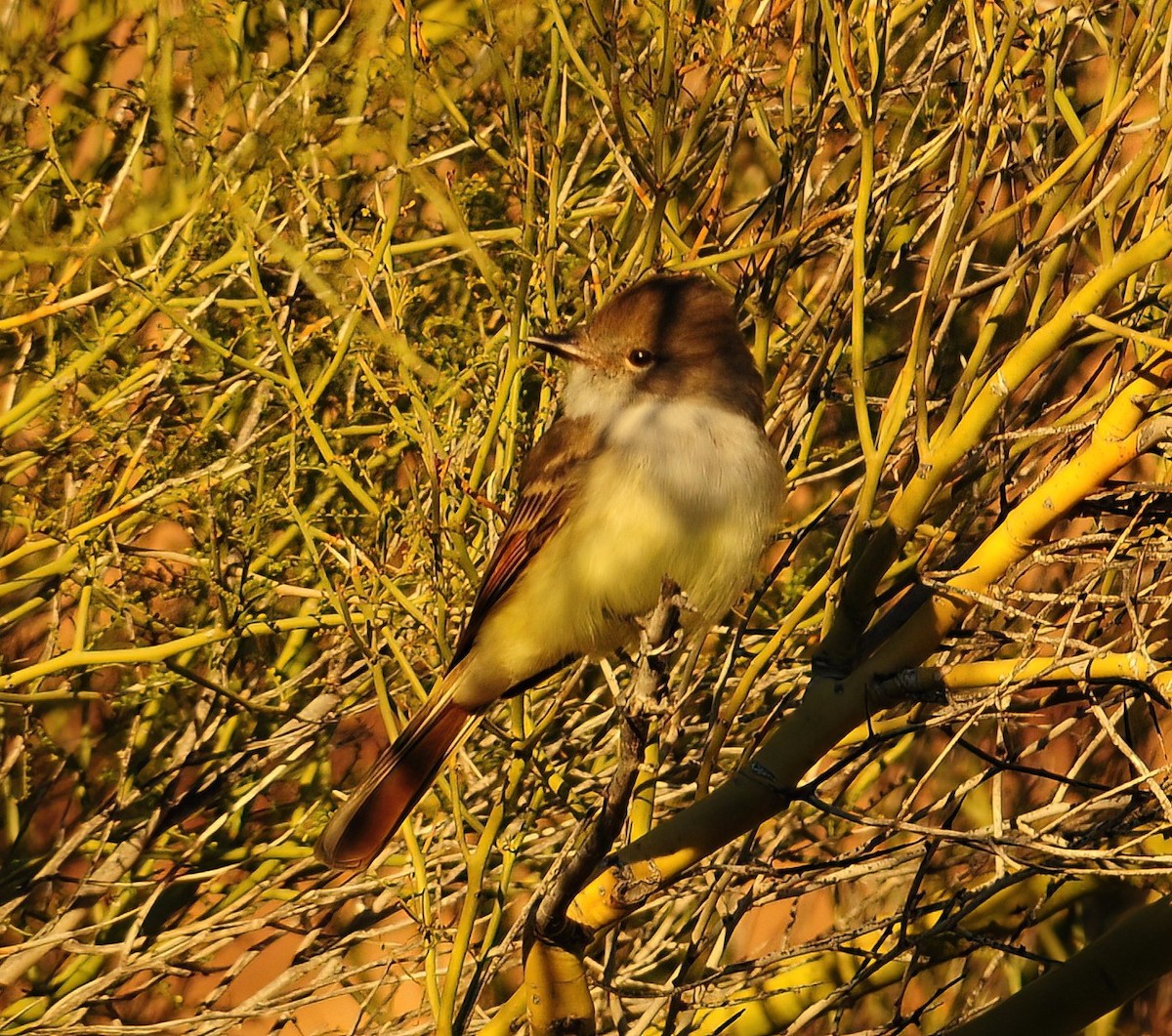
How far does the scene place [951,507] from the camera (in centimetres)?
347

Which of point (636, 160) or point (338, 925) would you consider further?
point (338, 925)

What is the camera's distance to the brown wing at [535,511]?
3805mm

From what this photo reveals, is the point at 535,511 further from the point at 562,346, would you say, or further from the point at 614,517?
the point at 562,346

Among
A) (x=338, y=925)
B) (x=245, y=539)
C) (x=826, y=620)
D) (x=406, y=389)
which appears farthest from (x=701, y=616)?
(x=338, y=925)

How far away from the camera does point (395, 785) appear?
12.1ft

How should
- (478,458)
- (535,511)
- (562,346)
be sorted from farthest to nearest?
(535,511)
(562,346)
(478,458)

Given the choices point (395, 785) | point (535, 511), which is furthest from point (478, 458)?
point (395, 785)

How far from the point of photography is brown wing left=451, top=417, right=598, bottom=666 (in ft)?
12.5

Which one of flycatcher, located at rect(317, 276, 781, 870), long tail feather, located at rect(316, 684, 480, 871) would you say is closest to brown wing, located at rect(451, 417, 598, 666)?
flycatcher, located at rect(317, 276, 781, 870)

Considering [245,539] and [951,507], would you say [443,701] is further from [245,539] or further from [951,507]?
[951,507]

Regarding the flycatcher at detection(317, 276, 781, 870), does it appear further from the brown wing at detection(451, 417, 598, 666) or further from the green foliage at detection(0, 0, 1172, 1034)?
the green foliage at detection(0, 0, 1172, 1034)

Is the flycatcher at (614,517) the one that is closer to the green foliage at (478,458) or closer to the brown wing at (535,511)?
the brown wing at (535,511)

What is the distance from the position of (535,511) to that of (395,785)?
72cm

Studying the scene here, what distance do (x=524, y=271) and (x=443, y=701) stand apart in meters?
1.04
